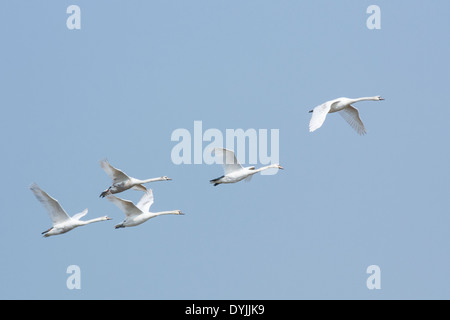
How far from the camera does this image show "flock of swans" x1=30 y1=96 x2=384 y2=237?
5238 centimetres

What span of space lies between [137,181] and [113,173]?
126 cm

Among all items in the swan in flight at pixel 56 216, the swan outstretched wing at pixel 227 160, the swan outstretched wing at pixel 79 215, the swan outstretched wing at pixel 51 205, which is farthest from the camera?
the swan outstretched wing at pixel 79 215

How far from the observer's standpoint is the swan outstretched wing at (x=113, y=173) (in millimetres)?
53375

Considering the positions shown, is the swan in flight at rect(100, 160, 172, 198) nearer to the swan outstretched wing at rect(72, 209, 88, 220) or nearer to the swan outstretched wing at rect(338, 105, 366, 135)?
the swan outstretched wing at rect(72, 209, 88, 220)

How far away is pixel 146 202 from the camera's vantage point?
187 feet

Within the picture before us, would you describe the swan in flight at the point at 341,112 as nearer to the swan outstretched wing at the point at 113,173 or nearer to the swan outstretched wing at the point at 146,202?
the swan outstretched wing at the point at 113,173

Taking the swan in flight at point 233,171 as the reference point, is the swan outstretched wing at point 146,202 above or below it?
below

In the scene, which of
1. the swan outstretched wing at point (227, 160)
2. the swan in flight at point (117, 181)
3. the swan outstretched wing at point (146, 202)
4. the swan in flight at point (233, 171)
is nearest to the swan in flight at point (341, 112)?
the swan in flight at point (233, 171)

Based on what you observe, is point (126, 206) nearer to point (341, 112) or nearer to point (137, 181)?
point (137, 181)

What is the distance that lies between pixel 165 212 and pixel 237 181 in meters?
4.11

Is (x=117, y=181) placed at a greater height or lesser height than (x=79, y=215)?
greater

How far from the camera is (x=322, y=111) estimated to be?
5212 cm

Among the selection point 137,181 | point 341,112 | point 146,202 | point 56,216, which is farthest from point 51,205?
point 341,112

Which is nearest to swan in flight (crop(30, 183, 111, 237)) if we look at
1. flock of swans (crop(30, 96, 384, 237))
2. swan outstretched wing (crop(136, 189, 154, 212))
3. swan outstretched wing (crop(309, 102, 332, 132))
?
flock of swans (crop(30, 96, 384, 237))
